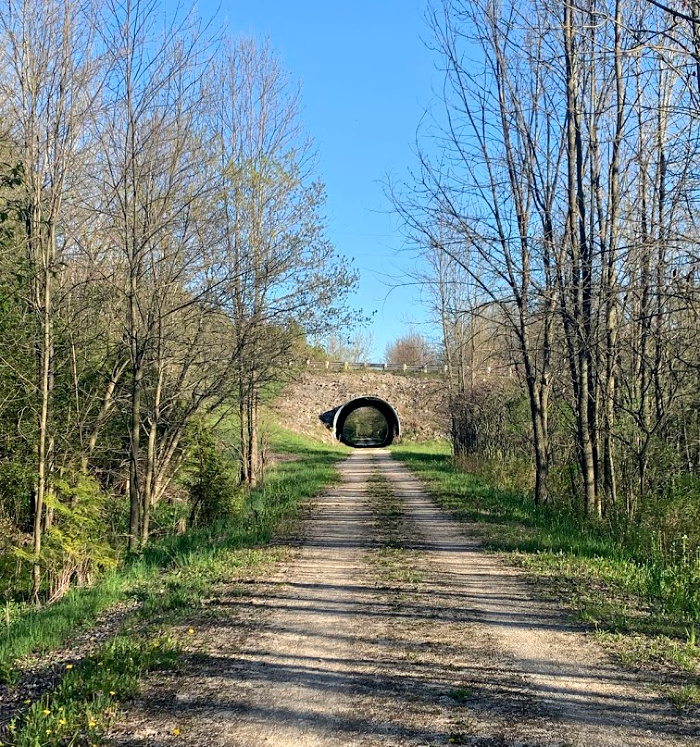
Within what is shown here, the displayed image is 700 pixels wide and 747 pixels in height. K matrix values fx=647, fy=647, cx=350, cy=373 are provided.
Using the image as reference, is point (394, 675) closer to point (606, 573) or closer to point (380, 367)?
point (606, 573)

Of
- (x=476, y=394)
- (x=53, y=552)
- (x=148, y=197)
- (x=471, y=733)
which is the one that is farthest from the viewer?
(x=476, y=394)

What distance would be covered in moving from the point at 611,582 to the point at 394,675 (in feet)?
10.9

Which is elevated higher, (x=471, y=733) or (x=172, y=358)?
(x=172, y=358)

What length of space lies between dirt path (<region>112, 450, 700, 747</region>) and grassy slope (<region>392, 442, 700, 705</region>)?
32cm

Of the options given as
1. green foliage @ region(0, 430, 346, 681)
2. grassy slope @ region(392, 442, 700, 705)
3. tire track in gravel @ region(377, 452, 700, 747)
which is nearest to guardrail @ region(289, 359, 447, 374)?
green foliage @ region(0, 430, 346, 681)

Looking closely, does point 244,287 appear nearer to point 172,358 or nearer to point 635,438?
point 172,358

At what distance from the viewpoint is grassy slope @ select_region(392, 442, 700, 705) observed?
15.6 feet

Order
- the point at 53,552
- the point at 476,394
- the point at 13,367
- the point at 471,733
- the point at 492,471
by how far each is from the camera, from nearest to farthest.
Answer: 1. the point at 471,733
2. the point at 53,552
3. the point at 13,367
4. the point at 492,471
5. the point at 476,394

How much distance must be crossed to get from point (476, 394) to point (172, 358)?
13.2 m

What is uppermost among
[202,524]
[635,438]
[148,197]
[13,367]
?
[148,197]

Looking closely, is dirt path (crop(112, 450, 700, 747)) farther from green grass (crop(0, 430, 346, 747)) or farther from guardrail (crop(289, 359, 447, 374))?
guardrail (crop(289, 359, 447, 374))

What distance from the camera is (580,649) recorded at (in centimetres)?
473

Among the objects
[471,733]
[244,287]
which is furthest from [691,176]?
[244,287]

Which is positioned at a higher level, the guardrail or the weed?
the guardrail
